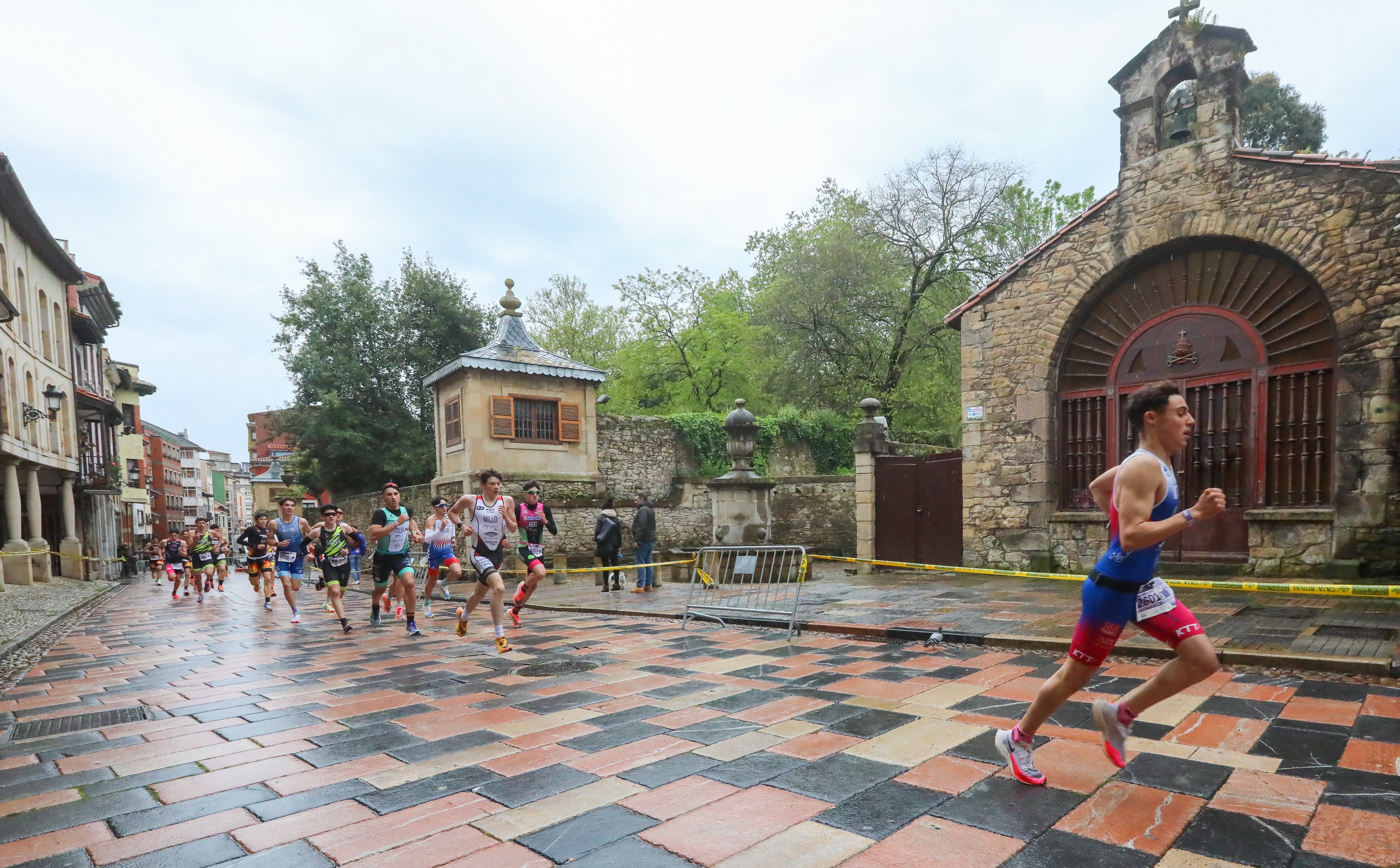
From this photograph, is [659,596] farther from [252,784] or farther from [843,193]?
[843,193]

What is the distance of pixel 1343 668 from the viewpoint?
4930 millimetres

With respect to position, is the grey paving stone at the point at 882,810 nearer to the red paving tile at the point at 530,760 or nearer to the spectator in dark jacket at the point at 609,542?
the red paving tile at the point at 530,760

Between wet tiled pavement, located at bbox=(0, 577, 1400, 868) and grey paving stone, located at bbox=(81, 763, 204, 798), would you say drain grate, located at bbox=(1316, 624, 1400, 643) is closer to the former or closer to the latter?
wet tiled pavement, located at bbox=(0, 577, 1400, 868)

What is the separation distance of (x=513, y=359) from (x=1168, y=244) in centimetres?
1431

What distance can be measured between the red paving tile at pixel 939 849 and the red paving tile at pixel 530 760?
5.36 feet

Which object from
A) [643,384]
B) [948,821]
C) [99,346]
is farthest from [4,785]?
[99,346]

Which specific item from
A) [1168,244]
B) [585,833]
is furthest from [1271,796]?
[1168,244]

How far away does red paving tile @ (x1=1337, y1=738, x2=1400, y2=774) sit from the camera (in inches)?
Result: 127

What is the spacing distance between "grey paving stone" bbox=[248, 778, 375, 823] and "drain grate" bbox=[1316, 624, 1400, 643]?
6.76m

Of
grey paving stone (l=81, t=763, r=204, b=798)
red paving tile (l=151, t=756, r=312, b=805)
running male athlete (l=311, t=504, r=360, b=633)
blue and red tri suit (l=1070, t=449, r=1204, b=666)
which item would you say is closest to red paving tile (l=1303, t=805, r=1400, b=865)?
blue and red tri suit (l=1070, t=449, r=1204, b=666)

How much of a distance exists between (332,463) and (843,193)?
68.2ft

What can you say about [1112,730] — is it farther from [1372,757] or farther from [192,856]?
[192,856]

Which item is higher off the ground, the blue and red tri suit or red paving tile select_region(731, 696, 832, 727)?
the blue and red tri suit

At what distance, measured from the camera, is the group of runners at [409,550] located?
7664 mm
